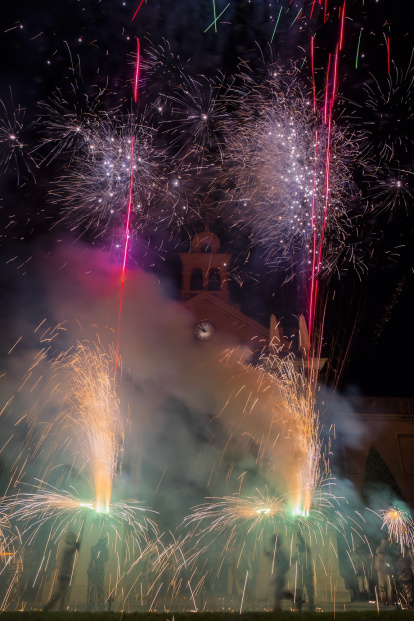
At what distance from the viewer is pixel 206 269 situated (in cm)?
2164

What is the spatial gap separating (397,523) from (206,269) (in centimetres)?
1257

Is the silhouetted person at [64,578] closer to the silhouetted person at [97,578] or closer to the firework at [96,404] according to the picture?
the silhouetted person at [97,578]

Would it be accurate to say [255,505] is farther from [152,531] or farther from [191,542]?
[152,531]

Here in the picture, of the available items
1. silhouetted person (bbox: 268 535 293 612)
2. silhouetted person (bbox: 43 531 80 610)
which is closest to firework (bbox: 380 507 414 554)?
silhouetted person (bbox: 268 535 293 612)

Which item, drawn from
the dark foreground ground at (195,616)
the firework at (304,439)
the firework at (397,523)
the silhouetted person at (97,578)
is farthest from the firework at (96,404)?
the firework at (397,523)

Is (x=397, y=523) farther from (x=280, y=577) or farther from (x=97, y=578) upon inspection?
(x=97, y=578)

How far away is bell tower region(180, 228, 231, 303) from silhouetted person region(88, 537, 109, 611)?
43.4 feet

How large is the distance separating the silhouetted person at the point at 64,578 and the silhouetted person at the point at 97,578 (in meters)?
0.36

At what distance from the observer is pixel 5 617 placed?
5707 millimetres

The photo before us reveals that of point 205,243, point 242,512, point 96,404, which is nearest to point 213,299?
point 205,243

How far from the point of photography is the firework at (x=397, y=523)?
38.0 feet

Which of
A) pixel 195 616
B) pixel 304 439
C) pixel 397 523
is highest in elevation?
pixel 195 616

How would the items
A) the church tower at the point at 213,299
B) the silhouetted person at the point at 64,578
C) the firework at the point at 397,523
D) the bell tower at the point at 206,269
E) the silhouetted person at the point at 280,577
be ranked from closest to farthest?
the silhouetted person at the point at 64,578 < the silhouetted person at the point at 280,577 < the firework at the point at 397,523 < the church tower at the point at 213,299 < the bell tower at the point at 206,269

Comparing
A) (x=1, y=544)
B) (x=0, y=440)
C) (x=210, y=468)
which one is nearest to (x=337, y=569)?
(x=210, y=468)
